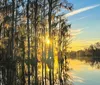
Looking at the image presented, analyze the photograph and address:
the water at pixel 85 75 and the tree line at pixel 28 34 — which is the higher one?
the tree line at pixel 28 34

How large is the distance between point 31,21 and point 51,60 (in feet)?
22.4

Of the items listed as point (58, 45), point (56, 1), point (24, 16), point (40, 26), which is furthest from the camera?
point (58, 45)

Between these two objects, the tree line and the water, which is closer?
the tree line

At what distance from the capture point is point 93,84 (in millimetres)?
A: 38469

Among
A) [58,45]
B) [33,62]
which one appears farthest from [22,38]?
[58,45]

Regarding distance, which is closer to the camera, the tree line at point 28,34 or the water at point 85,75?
the tree line at point 28,34

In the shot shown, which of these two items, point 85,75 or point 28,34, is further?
point 85,75

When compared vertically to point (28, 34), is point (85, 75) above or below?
below

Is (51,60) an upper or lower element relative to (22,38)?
lower

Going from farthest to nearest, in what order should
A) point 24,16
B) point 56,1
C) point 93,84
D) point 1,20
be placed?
point 93,84 → point 24,16 → point 56,1 → point 1,20

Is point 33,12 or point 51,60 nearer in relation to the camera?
point 51,60

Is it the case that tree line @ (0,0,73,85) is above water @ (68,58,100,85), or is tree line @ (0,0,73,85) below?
above

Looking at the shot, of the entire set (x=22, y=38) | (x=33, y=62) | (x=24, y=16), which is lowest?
(x=33, y=62)

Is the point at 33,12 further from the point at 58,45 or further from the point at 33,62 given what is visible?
the point at 58,45
